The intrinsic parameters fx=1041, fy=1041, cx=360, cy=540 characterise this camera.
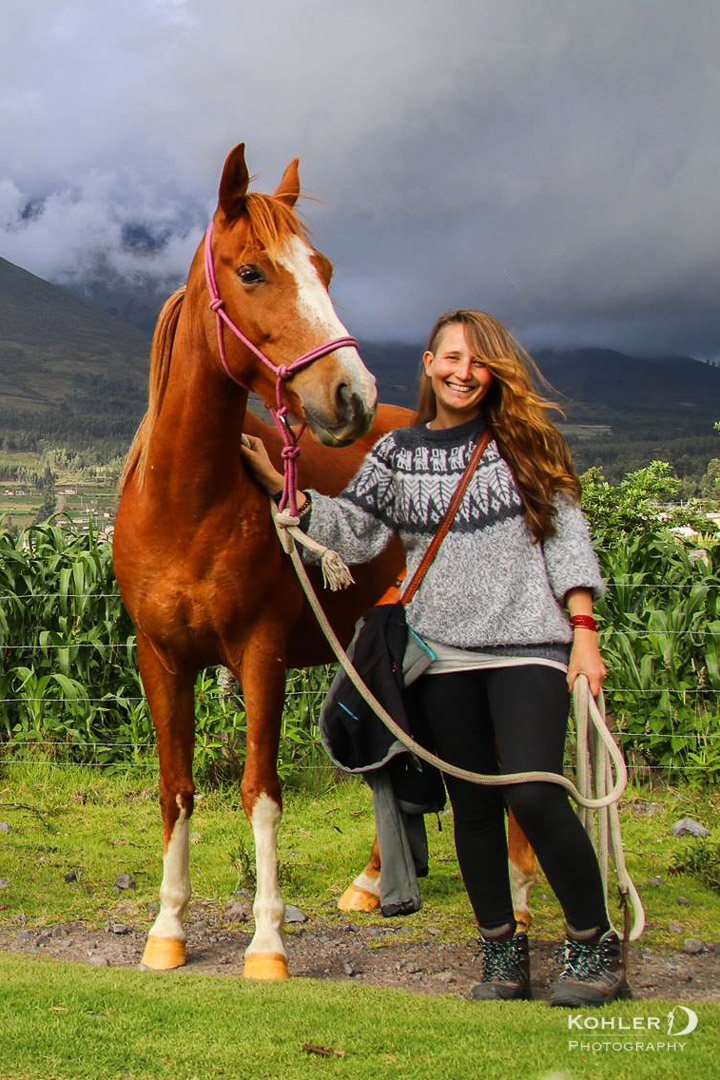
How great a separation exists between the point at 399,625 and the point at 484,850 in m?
0.78

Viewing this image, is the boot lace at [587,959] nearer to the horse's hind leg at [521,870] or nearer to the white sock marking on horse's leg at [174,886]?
the horse's hind leg at [521,870]

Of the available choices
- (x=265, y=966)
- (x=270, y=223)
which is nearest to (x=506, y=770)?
(x=265, y=966)

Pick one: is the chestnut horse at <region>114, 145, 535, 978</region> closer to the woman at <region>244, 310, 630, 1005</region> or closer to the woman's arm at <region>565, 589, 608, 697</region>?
the woman at <region>244, 310, 630, 1005</region>

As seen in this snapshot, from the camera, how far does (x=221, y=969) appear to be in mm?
3873

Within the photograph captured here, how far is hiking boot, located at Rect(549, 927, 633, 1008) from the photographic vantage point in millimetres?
3094

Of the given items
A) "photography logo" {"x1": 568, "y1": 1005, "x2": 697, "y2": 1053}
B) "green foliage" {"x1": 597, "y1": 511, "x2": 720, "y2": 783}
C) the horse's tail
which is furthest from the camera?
"green foliage" {"x1": 597, "y1": 511, "x2": 720, "y2": 783}

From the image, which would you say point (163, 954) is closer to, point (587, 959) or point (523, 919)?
point (523, 919)

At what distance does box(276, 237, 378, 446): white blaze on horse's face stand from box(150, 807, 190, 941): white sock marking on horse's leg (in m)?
1.71

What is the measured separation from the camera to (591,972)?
124 inches

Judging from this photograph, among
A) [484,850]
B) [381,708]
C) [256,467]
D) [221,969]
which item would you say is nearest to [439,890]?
[221,969]

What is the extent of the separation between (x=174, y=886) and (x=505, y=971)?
1.30 metres

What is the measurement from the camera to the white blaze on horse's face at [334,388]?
300cm

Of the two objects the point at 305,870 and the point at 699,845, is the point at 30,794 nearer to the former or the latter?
the point at 305,870

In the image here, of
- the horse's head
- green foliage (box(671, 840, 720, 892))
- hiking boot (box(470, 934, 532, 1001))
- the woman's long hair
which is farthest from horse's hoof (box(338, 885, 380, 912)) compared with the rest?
the horse's head
